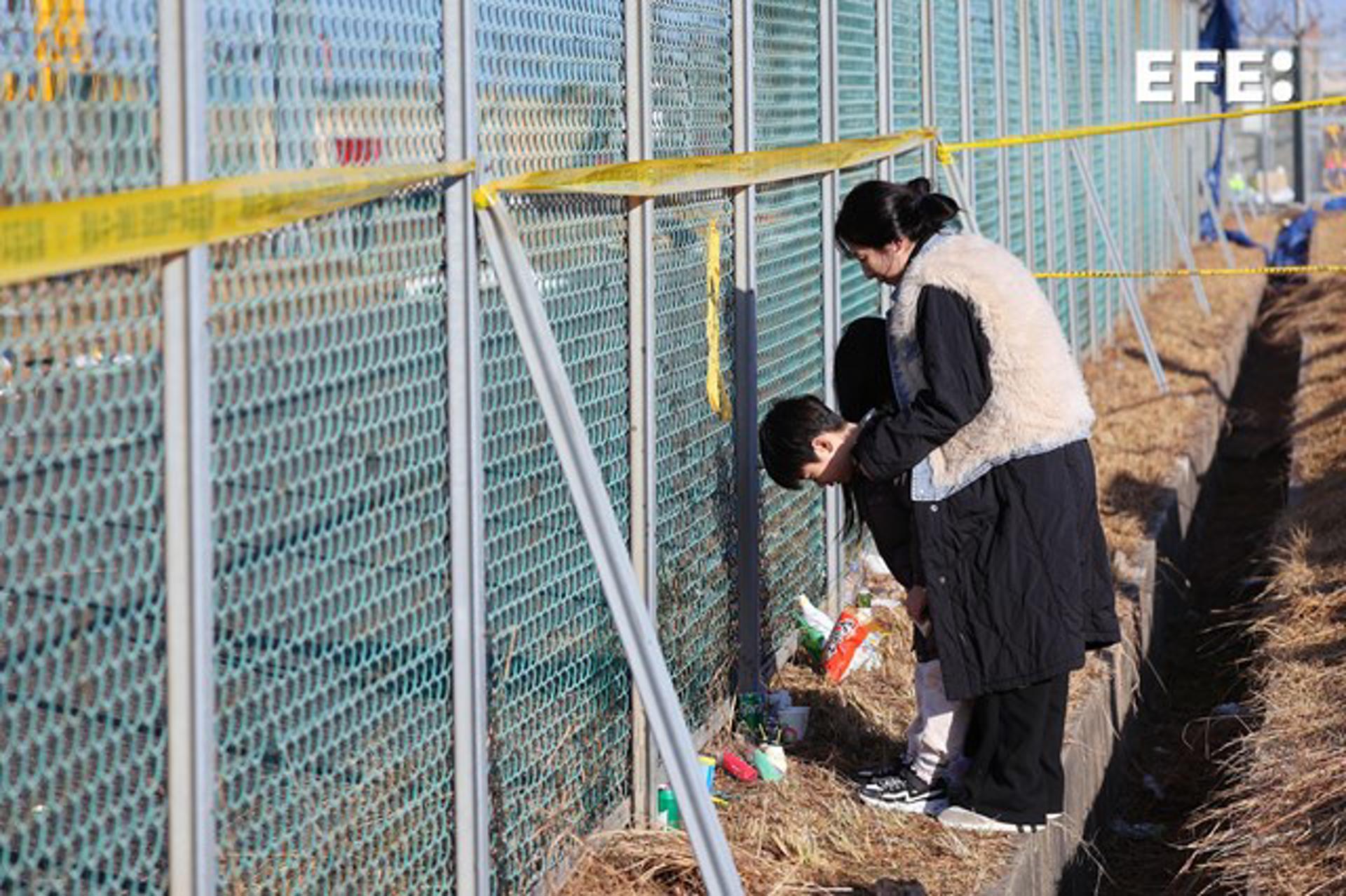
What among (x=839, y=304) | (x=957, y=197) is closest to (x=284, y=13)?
(x=839, y=304)

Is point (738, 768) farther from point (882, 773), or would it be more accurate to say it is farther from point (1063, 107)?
point (1063, 107)

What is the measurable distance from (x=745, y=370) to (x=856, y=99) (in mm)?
2240

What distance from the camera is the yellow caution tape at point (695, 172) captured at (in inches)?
172

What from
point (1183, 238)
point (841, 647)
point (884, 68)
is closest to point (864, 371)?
point (841, 647)

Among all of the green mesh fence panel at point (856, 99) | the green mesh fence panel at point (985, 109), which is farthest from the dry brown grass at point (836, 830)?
the green mesh fence panel at point (985, 109)

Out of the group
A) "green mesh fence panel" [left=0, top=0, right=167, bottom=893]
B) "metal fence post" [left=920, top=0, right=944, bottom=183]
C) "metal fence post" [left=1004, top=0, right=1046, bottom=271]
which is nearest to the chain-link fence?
"green mesh fence panel" [left=0, top=0, right=167, bottom=893]

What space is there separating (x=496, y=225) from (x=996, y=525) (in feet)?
5.61

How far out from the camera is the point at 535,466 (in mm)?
4766

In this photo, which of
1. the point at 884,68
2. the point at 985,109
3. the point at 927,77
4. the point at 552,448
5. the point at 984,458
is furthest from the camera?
the point at 985,109

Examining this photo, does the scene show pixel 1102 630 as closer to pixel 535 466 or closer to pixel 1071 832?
pixel 1071 832

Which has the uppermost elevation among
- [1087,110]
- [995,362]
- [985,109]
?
[1087,110]

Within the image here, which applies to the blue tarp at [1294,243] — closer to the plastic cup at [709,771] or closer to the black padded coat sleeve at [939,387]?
the plastic cup at [709,771]

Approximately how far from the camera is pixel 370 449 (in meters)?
3.82

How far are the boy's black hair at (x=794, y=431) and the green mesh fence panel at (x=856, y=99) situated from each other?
2518 mm
